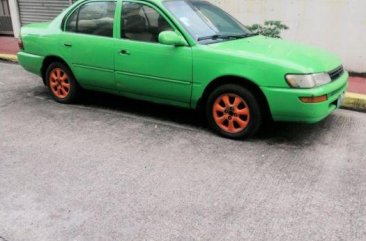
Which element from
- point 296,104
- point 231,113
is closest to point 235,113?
point 231,113

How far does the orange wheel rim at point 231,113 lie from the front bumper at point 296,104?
0.32 metres

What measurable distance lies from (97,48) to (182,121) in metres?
1.43

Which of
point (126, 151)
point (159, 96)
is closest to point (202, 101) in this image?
point (159, 96)

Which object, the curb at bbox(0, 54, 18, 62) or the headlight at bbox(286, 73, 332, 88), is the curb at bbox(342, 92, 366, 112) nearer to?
the headlight at bbox(286, 73, 332, 88)

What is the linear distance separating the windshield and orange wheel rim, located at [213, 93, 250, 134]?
2.39 ft

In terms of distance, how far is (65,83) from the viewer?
6.45 metres

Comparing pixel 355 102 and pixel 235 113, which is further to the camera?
pixel 355 102

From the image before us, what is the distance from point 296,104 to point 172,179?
1539mm

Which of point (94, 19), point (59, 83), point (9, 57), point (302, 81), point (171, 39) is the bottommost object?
point (9, 57)

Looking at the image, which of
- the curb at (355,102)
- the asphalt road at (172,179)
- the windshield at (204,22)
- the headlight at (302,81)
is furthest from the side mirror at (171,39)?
the curb at (355,102)

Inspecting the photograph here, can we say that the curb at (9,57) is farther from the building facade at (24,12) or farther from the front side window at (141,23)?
the front side window at (141,23)

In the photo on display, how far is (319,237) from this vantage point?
3256mm

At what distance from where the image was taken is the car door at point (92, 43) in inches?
228

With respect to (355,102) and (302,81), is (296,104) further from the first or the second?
(355,102)
